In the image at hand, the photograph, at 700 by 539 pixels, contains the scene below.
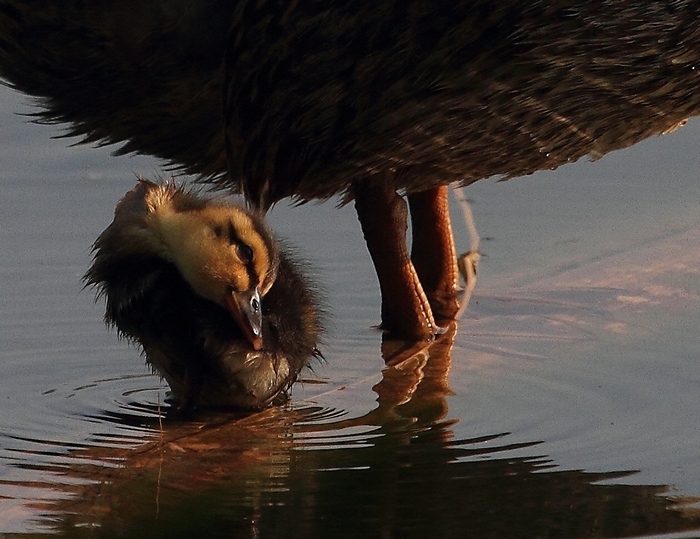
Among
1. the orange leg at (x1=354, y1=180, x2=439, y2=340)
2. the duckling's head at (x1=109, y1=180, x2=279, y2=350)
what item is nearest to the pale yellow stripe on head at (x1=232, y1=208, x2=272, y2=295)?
the duckling's head at (x1=109, y1=180, x2=279, y2=350)

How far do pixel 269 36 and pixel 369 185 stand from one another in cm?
74

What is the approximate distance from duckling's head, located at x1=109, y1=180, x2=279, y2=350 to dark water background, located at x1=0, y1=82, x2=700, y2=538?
35cm

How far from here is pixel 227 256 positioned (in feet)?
15.5

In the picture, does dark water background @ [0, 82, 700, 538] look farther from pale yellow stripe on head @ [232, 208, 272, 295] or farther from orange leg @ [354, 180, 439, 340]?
pale yellow stripe on head @ [232, 208, 272, 295]

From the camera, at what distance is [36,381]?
193 inches

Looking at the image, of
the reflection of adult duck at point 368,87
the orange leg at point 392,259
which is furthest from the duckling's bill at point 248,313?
the orange leg at point 392,259

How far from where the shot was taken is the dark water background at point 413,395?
4.01 m

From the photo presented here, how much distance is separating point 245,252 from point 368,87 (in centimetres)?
64

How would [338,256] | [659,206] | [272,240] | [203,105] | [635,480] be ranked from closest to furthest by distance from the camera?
[635,480] < [272,240] < [203,105] < [338,256] < [659,206]

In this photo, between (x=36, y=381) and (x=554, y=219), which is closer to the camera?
(x=36, y=381)

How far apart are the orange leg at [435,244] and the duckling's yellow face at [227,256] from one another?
118 cm

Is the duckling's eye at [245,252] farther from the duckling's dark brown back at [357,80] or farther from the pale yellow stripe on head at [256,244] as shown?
the duckling's dark brown back at [357,80]

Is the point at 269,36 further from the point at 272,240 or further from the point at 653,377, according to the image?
the point at 653,377

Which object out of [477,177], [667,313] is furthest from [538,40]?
[667,313]
